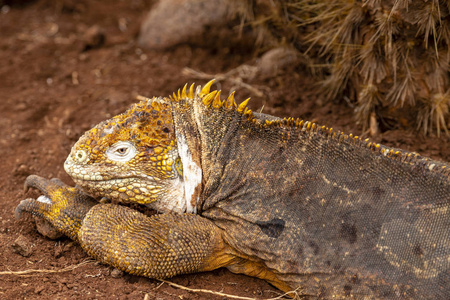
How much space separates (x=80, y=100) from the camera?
7.05 m

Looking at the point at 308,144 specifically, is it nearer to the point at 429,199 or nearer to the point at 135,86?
the point at 429,199

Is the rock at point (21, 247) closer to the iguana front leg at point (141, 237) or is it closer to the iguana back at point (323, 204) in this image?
the iguana front leg at point (141, 237)

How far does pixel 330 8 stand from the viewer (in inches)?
220

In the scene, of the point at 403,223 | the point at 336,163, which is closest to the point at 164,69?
the point at 336,163

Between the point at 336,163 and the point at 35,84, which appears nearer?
the point at 336,163

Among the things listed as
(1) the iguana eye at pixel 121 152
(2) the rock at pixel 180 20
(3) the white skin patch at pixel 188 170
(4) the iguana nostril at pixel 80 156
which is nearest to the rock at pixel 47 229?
(4) the iguana nostril at pixel 80 156

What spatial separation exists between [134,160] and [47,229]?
104cm

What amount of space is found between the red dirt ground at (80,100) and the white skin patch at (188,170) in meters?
0.75

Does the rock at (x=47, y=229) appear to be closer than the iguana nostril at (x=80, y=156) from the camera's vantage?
No

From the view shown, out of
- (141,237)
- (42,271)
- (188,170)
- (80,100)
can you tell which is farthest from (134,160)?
(80,100)

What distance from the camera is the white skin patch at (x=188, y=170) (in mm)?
4172

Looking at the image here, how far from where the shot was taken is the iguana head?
4125 millimetres

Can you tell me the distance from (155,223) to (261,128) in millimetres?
1171

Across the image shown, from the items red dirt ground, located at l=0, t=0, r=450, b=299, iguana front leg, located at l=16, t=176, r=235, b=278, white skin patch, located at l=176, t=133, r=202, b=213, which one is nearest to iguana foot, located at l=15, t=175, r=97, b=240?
iguana front leg, located at l=16, t=176, r=235, b=278
